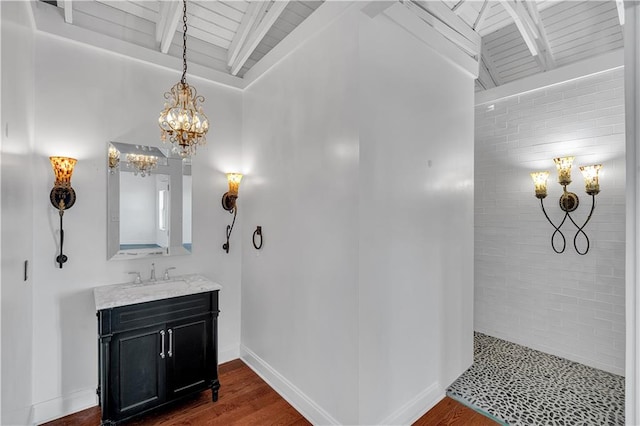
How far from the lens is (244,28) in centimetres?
304

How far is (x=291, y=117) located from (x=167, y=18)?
1.48 m

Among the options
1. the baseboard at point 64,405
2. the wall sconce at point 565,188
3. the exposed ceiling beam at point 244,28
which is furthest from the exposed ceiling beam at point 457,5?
the baseboard at point 64,405

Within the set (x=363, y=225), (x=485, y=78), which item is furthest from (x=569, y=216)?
(x=363, y=225)

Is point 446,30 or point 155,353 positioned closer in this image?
point 155,353

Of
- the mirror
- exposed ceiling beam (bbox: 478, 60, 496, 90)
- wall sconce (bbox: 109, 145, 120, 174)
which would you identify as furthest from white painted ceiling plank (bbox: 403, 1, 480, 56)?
wall sconce (bbox: 109, 145, 120, 174)

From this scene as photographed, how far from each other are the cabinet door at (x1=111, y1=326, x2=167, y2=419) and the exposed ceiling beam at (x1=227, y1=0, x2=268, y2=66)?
2.85 m

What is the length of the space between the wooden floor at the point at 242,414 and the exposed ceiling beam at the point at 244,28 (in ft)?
11.4

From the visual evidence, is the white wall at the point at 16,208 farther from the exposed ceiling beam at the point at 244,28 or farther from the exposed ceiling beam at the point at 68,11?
the exposed ceiling beam at the point at 244,28

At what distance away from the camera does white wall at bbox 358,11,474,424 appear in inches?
82.7

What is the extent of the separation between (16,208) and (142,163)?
117 cm

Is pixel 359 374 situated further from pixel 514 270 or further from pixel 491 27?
pixel 491 27

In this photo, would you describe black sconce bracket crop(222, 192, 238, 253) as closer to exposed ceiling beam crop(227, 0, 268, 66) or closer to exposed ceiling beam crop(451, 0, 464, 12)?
exposed ceiling beam crop(227, 0, 268, 66)

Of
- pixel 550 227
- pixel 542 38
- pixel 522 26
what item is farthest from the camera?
pixel 550 227

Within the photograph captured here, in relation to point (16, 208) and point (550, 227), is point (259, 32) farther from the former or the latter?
point (550, 227)
